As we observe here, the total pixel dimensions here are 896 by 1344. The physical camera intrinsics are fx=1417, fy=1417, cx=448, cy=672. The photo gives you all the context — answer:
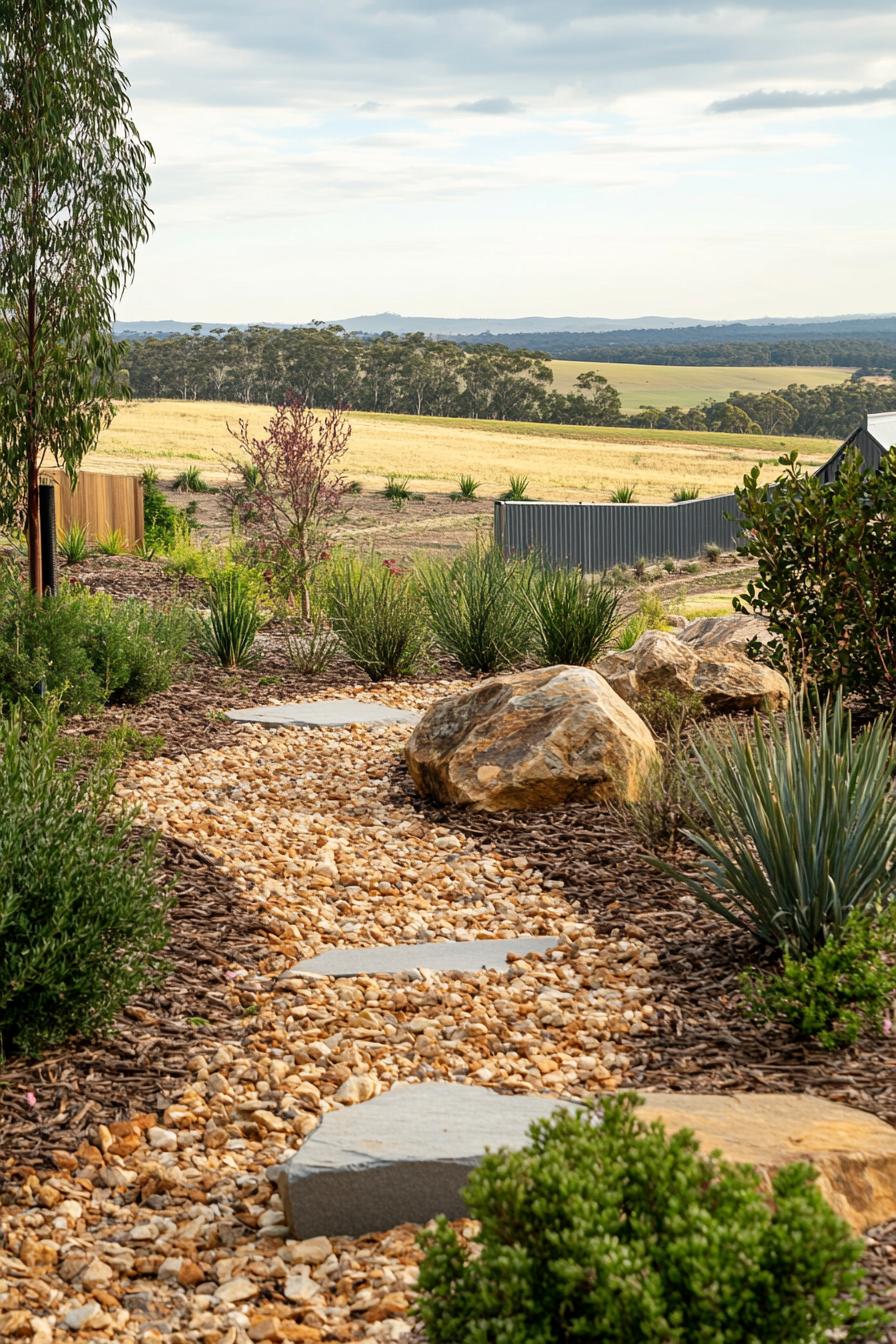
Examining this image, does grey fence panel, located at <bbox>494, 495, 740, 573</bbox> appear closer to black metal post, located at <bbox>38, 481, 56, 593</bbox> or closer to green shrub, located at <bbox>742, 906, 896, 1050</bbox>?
black metal post, located at <bbox>38, 481, 56, 593</bbox>

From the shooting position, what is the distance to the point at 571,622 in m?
8.99

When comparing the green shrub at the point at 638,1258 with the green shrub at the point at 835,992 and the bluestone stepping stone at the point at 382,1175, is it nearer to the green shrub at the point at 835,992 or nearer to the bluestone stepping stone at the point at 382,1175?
the bluestone stepping stone at the point at 382,1175

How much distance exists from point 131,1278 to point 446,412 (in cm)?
7911

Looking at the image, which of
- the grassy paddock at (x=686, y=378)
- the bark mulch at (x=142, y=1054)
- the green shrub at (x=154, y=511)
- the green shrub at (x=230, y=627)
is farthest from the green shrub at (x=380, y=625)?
the grassy paddock at (x=686, y=378)

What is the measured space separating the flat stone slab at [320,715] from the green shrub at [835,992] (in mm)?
4269

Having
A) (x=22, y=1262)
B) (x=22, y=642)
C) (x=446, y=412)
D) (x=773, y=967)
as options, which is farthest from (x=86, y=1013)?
(x=446, y=412)

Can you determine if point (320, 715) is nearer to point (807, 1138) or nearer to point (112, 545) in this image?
point (807, 1138)

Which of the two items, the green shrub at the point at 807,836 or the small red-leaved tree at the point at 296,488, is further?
the small red-leaved tree at the point at 296,488

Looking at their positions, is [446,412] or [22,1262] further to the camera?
[446,412]

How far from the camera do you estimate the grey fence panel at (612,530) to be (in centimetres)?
2219

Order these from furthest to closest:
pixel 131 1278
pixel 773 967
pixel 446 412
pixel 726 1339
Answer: pixel 446 412
pixel 773 967
pixel 131 1278
pixel 726 1339

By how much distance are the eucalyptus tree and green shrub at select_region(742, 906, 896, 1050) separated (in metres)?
6.61

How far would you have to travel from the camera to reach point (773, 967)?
4230 mm

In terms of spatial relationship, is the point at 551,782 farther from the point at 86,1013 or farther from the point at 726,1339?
the point at 726,1339
